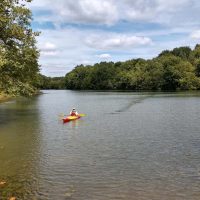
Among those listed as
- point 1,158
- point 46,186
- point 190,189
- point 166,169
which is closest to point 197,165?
point 166,169

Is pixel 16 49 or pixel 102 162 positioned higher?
pixel 16 49

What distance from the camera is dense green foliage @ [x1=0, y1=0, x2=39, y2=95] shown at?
128 feet

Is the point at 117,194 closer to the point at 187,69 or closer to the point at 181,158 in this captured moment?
the point at 181,158

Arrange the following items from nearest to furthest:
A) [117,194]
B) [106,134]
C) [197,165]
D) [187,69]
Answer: [117,194], [197,165], [106,134], [187,69]

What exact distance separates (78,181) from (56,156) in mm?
6665

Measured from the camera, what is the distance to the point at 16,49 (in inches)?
1617

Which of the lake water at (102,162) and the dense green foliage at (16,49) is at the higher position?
the dense green foliage at (16,49)

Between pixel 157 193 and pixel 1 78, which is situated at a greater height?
pixel 1 78

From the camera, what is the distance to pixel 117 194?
1677cm

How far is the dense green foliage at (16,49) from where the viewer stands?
128ft

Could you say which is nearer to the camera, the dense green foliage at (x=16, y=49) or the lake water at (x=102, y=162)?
the lake water at (x=102, y=162)

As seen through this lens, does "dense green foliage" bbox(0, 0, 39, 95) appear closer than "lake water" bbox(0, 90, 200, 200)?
No

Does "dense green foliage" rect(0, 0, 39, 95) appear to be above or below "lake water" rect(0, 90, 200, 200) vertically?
above

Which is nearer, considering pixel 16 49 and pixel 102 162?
pixel 102 162
